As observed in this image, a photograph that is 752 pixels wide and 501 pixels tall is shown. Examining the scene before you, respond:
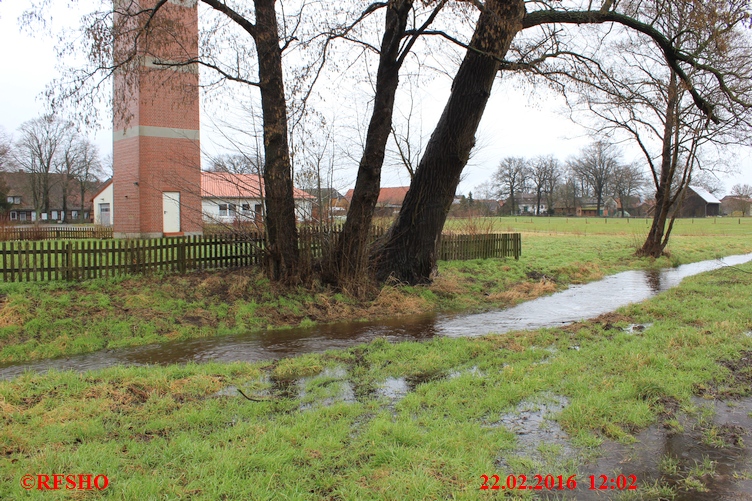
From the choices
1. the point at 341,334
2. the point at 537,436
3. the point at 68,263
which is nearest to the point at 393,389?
the point at 537,436

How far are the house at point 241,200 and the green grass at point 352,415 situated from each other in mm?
5863

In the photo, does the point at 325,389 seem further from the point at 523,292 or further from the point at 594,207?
the point at 594,207

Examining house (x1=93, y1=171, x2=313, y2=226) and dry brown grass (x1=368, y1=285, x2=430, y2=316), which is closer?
dry brown grass (x1=368, y1=285, x2=430, y2=316)

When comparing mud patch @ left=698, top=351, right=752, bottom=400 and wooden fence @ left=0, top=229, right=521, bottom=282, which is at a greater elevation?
wooden fence @ left=0, top=229, right=521, bottom=282

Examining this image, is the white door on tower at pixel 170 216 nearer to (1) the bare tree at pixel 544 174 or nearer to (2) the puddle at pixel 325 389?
(2) the puddle at pixel 325 389

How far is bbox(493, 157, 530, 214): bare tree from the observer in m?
102

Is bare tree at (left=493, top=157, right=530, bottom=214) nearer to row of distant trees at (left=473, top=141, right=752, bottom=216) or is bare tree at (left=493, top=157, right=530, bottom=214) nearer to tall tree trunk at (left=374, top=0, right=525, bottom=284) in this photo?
row of distant trees at (left=473, top=141, right=752, bottom=216)

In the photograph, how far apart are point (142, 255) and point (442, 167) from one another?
7.53 meters

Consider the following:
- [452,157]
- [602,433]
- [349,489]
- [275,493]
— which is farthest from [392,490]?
[452,157]

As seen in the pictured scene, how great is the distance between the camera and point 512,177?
102m

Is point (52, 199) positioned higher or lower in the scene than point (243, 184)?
higher

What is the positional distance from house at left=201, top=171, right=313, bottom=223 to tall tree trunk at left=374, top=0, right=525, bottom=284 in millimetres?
2298

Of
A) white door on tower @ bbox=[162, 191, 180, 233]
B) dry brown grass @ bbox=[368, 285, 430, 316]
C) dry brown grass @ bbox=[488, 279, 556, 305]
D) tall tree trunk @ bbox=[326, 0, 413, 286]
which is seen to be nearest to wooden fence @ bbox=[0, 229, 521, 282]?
tall tree trunk @ bbox=[326, 0, 413, 286]

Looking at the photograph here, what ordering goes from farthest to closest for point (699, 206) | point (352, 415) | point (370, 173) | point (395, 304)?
point (699, 206) < point (370, 173) < point (395, 304) < point (352, 415)
